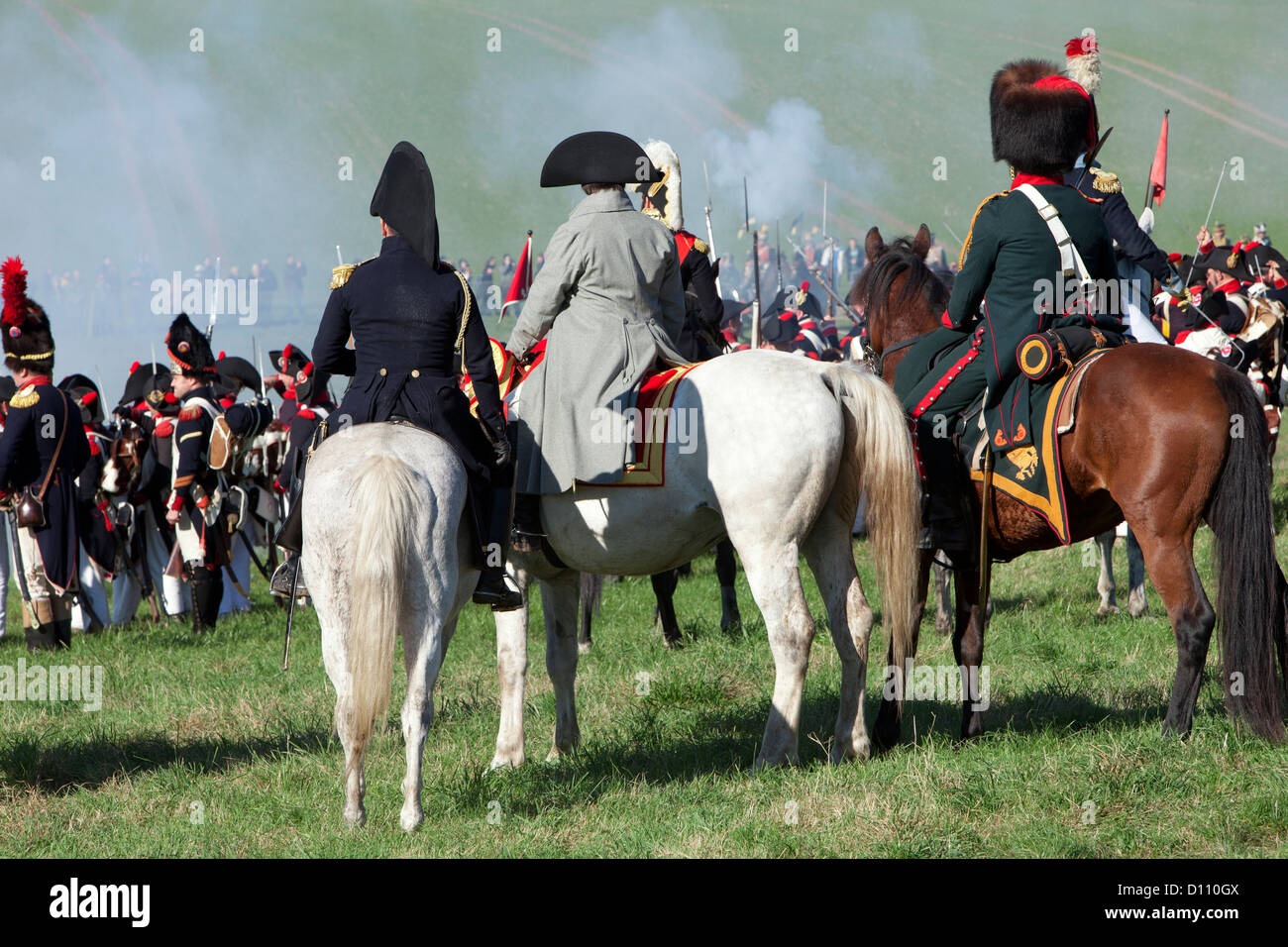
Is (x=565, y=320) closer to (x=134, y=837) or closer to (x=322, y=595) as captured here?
(x=322, y=595)

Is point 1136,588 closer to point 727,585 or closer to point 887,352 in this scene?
point 727,585

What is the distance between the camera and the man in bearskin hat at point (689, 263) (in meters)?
8.49

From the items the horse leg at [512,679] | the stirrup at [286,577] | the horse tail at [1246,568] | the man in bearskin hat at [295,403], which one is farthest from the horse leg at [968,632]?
the man in bearskin hat at [295,403]

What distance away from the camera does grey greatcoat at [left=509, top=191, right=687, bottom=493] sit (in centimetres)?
622

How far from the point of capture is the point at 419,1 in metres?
87.8

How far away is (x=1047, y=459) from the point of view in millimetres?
6188

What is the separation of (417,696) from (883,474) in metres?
2.35

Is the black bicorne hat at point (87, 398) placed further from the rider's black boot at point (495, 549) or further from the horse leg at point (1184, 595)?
the horse leg at point (1184, 595)

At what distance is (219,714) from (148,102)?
232ft

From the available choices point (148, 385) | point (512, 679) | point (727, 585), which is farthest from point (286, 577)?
point (148, 385)

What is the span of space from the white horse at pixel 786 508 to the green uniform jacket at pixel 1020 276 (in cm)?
54

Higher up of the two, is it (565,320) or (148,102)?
(148,102)
